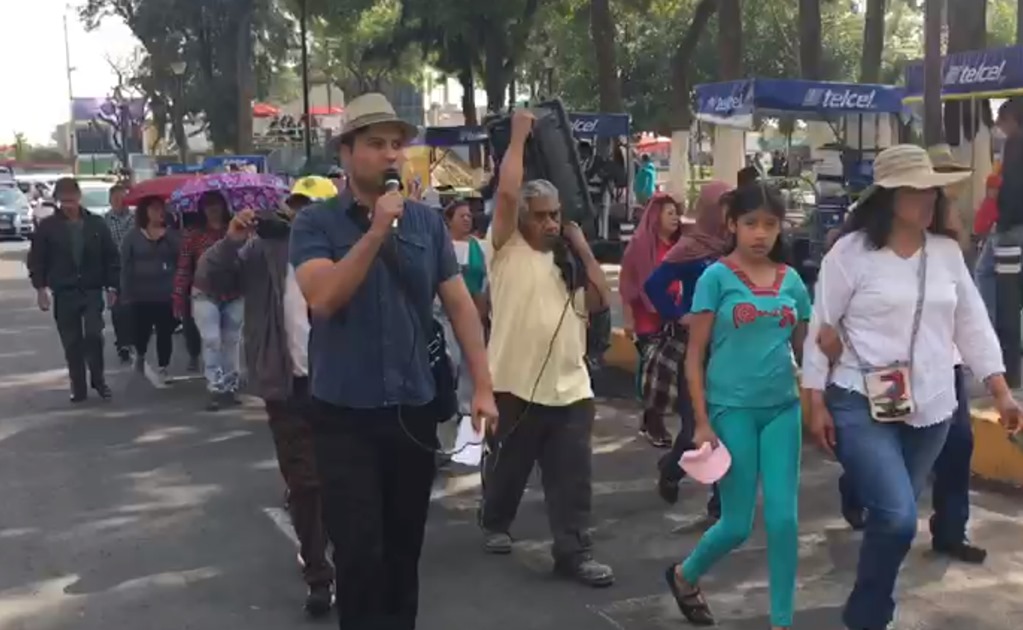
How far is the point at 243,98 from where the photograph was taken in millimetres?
43344

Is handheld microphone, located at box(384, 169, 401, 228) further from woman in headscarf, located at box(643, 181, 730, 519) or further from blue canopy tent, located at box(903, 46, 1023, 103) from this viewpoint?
blue canopy tent, located at box(903, 46, 1023, 103)

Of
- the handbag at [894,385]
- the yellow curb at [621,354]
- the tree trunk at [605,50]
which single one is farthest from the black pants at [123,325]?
the tree trunk at [605,50]

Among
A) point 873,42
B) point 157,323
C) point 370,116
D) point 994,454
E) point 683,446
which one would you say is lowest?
point 994,454

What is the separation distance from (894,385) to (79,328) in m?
8.49

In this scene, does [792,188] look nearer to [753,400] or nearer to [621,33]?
[753,400]

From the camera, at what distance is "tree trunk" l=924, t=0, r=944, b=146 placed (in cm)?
1060

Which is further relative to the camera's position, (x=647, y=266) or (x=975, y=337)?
(x=647, y=266)

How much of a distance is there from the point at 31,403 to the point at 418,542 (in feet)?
27.3

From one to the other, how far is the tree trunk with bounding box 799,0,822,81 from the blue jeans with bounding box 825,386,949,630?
20290 mm

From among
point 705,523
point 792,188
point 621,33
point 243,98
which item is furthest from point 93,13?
point 705,523

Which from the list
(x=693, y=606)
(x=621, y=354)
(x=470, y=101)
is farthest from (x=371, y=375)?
(x=470, y=101)

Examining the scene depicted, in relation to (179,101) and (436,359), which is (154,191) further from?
(179,101)

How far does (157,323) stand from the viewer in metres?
13.0

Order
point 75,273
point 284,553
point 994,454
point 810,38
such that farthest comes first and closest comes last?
1. point 810,38
2. point 75,273
3. point 994,454
4. point 284,553
